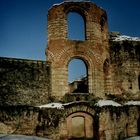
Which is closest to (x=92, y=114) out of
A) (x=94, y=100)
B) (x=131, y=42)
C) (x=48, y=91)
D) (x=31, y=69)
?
(x=94, y=100)

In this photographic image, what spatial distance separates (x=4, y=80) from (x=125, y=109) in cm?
769

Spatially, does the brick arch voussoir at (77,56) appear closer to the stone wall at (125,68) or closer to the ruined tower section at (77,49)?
the ruined tower section at (77,49)

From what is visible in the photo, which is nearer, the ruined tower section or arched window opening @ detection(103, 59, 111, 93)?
the ruined tower section

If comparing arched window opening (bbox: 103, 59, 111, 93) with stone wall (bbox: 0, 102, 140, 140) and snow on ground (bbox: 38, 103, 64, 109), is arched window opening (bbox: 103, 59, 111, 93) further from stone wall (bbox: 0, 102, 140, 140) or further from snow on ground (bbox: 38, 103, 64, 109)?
snow on ground (bbox: 38, 103, 64, 109)

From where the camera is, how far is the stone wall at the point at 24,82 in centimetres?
1908

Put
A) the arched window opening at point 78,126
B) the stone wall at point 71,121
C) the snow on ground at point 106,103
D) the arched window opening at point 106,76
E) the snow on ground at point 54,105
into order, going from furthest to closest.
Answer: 1. the arched window opening at point 106,76
2. the snow on ground at point 106,103
3. the arched window opening at point 78,126
4. the snow on ground at point 54,105
5. the stone wall at point 71,121

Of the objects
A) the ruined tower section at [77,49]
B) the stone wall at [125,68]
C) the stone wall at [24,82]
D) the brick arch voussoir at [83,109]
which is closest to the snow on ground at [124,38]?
the stone wall at [125,68]

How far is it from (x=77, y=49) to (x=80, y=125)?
17.0 feet

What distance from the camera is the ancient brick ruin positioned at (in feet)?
59.5

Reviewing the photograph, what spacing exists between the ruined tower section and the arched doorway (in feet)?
6.09

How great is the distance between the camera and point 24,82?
19594mm

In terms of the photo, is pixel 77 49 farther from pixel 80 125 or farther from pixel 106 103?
pixel 80 125

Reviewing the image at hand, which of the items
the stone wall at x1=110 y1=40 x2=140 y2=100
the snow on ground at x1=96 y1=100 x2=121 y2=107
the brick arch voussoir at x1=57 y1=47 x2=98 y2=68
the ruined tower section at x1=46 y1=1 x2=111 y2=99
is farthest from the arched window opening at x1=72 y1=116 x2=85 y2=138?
the stone wall at x1=110 y1=40 x2=140 y2=100

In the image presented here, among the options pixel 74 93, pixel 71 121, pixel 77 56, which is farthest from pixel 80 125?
pixel 77 56
